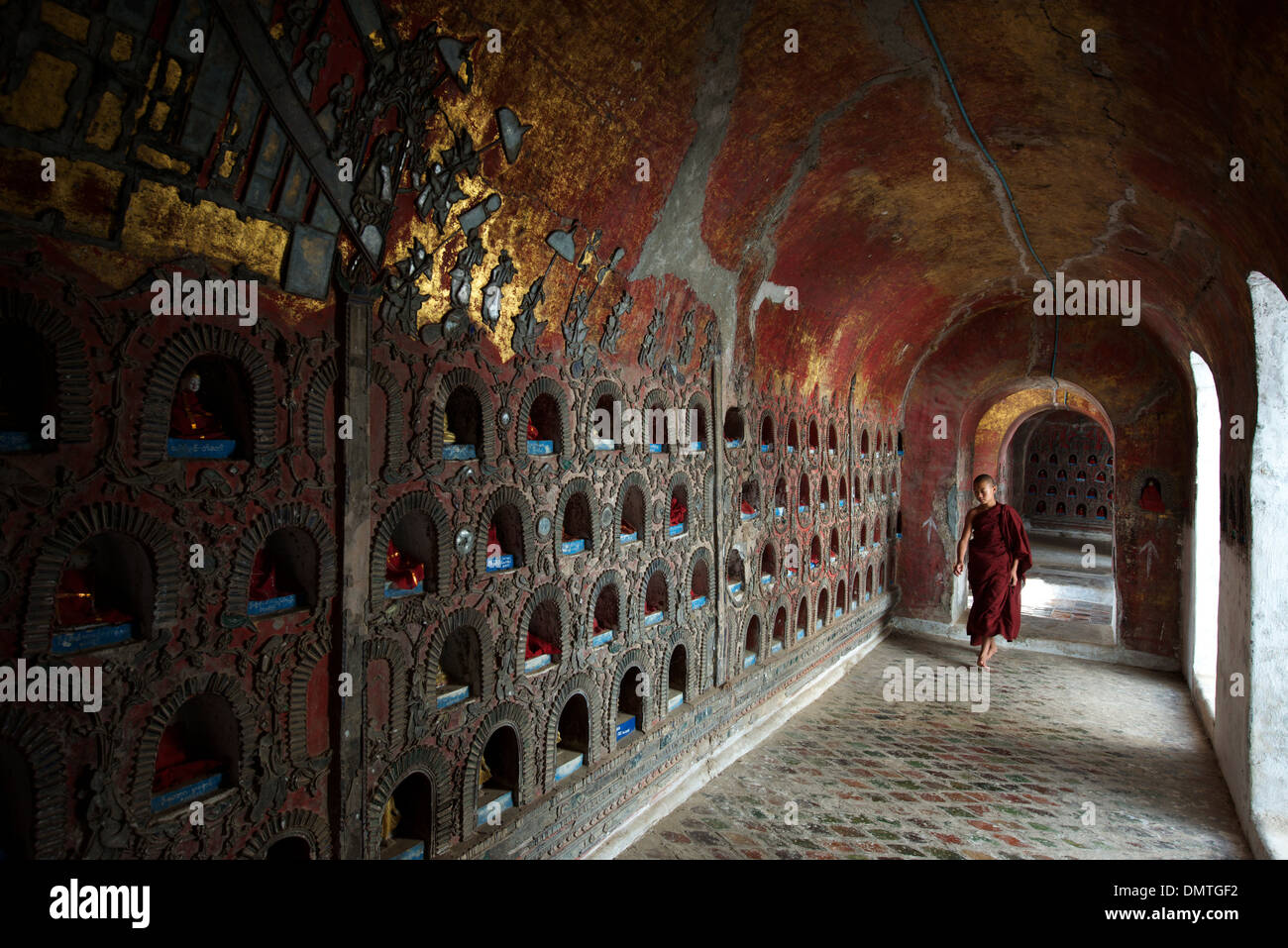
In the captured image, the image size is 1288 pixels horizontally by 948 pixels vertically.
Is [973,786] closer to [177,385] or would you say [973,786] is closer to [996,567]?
[996,567]

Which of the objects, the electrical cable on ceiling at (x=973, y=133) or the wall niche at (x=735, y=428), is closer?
the electrical cable on ceiling at (x=973, y=133)

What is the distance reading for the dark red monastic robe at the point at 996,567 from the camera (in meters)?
10.4

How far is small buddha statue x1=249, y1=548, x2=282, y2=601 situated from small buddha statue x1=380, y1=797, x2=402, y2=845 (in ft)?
5.13

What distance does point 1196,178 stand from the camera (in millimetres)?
5953

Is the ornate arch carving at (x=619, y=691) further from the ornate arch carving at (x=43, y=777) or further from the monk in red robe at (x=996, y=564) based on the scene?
the monk in red robe at (x=996, y=564)

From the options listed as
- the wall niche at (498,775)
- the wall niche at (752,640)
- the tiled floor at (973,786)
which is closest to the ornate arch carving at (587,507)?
the wall niche at (498,775)

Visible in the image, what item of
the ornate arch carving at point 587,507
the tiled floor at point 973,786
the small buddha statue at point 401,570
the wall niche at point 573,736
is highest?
the ornate arch carving at point 587,507

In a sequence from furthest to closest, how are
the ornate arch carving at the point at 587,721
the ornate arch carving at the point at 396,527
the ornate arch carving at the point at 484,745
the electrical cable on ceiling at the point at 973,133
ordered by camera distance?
the ornate arch carving at the point at 587,721 → the electrical cable on ceiling at the point at 973,133 → the ornate arch carving at the point at 484,745 → the ornate arch carving at the point at 396,527

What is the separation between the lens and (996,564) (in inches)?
412

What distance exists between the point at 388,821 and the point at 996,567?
8528mm

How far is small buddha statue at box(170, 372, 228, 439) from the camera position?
12.8 feet

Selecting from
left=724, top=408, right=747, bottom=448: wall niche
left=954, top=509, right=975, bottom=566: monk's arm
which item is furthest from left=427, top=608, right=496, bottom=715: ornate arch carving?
left=954, top=509, right=975, bottom=566: monk's arm

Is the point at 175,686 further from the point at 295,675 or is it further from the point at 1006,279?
the point at 1006,279

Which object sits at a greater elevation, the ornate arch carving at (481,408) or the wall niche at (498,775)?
the ornate arch carving at (481,408)
